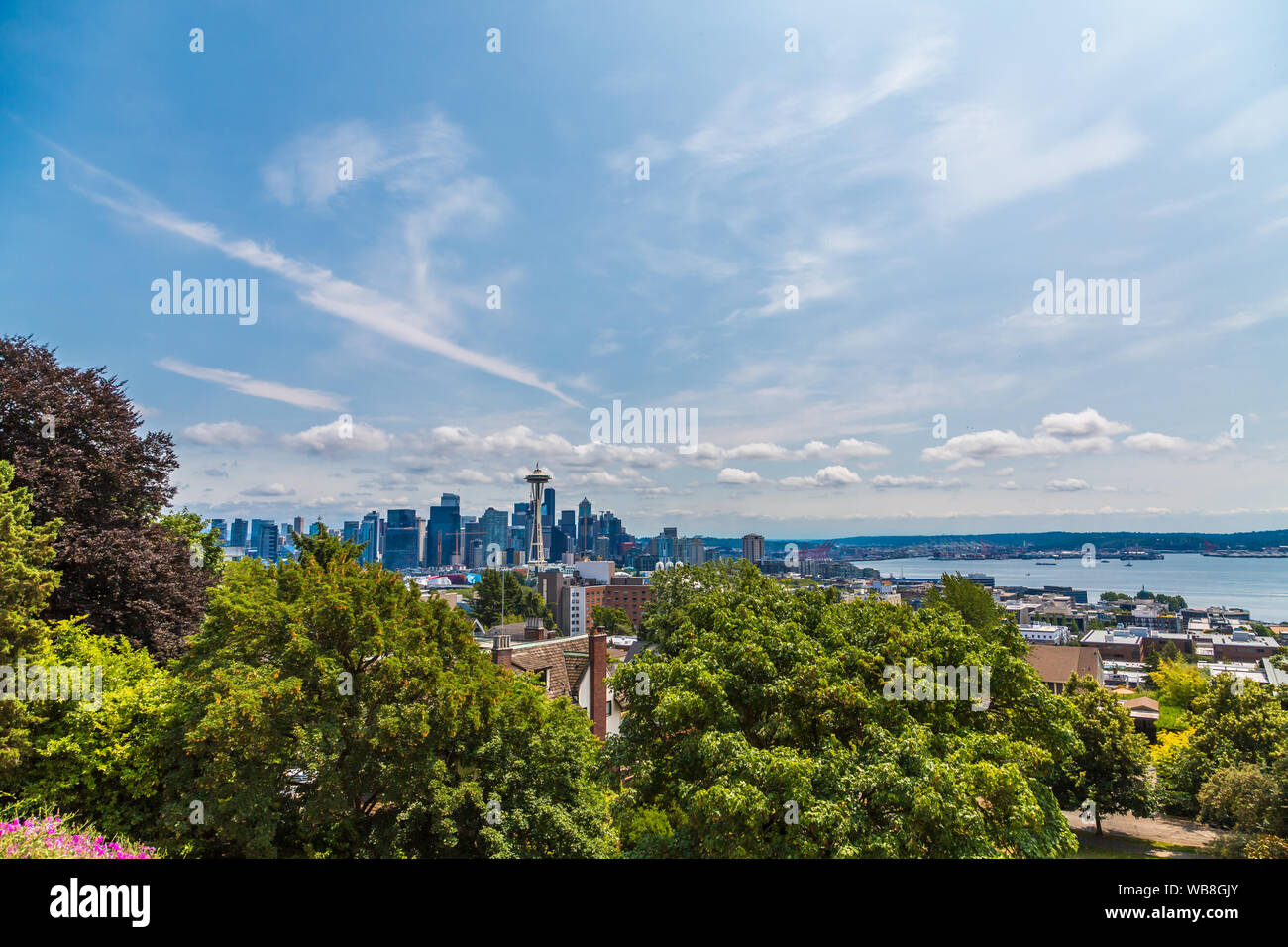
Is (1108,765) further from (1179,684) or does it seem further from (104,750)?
(1179,684)

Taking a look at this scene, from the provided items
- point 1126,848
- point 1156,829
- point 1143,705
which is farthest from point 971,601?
point 1143,705

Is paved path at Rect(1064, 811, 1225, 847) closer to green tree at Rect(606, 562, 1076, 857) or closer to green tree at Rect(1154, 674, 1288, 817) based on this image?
green tree at Rect(1154, 674, 1288, 817)

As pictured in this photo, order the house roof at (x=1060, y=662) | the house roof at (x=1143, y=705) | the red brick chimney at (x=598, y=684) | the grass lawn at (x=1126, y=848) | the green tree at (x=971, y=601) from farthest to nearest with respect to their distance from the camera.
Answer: the house roof at (x=1060, y=662) < the house roof at (x=1143, y=705) < the green tree at (x=971, y=601) < the red brick chimney at (x=598, y=684) < the grass lawn at (x=1126, y=848)

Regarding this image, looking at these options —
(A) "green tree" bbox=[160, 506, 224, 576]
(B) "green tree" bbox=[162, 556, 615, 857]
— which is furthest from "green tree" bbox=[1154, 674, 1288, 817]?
(A) "green tree" bbox=[160, 506, 224, 576]

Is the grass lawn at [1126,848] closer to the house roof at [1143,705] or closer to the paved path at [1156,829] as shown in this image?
the paved path at [1156,829]

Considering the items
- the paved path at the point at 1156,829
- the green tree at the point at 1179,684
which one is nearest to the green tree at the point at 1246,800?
the paved path at the point at 1156,829
